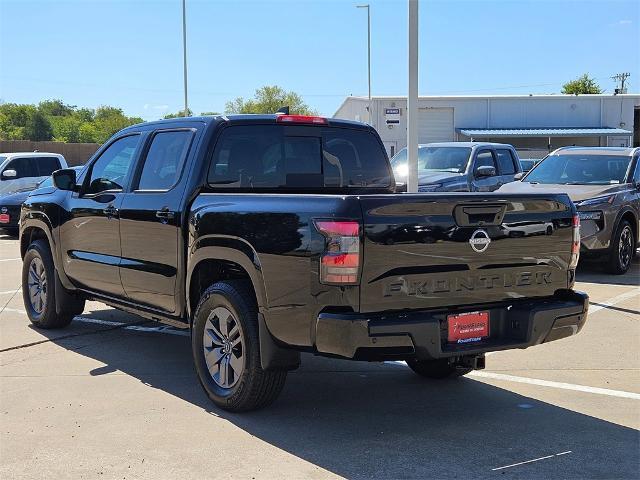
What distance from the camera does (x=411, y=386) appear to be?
18.2ft

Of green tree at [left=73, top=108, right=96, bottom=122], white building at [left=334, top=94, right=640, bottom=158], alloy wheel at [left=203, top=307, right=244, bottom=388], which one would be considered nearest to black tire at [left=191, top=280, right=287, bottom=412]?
alloy wheel at [left=203, top=307, right=244, bottom=388]

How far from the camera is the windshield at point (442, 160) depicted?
1367cm

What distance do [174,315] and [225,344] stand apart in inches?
29.9

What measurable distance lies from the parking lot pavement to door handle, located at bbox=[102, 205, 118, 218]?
1268mm

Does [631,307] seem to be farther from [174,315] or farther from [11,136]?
[11,136]

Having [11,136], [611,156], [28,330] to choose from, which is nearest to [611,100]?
[611,156]

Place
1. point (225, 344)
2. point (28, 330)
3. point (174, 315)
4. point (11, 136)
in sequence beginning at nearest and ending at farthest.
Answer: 1. point (225, 344)
2. point (174, 315)
3. point (28, 330)
4. point (11, 136)

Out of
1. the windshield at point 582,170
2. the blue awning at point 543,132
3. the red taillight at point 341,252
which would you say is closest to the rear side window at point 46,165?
the windshield at point 582,170

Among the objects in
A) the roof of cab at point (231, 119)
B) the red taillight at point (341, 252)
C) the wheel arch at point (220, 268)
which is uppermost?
the roof of cab at point (231, 119)

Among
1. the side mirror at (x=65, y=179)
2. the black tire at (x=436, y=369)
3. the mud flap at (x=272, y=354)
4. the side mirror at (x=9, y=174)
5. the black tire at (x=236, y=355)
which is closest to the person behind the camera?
the mud flap at (x=272, y=354)

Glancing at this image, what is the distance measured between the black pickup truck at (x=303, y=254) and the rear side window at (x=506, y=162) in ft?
29.0

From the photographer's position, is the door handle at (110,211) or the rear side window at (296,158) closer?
the rear side window at (296,158)

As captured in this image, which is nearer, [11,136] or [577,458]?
[577,458]

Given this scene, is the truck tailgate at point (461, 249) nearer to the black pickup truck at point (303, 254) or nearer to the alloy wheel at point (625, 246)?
Result: the black pickup truck at point (303, 254)
